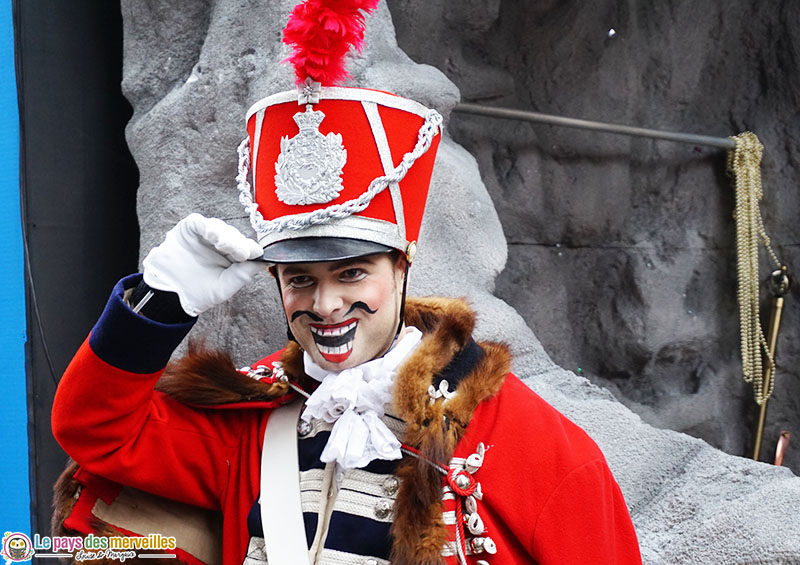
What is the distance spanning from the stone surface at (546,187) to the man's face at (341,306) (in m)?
0.67

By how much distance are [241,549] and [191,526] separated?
0.13 meters

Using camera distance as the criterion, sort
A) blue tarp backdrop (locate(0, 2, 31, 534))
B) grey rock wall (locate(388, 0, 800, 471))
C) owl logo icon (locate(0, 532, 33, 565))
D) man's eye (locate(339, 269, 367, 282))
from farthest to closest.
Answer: grey rock wall (locate(388, 0, 800, 471))
blue tarp backdrop (locate(0, 2, 31, 534))
owl logo icon (locate(0, 532, 33, 565))
man's eye (locate(339, 269, 367, 282))

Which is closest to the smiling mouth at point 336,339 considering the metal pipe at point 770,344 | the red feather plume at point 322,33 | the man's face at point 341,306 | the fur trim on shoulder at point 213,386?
the man's face at point 341,306

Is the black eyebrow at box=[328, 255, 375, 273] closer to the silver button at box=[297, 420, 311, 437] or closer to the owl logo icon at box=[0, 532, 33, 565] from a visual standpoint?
the silver button at box=[297, 420, 311, 437]

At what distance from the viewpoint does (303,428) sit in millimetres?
1481

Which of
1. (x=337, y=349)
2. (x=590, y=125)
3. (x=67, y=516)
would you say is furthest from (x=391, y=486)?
(x=590, y=125)

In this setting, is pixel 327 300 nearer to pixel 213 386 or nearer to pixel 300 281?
pixel 300 281

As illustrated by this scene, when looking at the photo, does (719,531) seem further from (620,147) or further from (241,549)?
(620,147)

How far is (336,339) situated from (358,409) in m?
0.14

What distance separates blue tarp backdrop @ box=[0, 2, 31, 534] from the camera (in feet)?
7.53

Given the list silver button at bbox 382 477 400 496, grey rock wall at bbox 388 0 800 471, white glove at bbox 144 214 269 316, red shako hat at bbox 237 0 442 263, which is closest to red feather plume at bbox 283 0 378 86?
red shako hat at bbox 237 0 442 263

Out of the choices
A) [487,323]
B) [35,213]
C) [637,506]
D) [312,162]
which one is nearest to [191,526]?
[312,162]

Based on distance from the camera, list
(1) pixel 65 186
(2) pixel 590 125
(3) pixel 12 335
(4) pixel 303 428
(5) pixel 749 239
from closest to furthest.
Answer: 1. (4) pixel 303 428
2. (3) pixel 12 335
3. (1) pixel 65 186
4. (2) pixel 590 125
5. (5) pixel 749 239

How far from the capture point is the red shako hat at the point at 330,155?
1.28 metres
